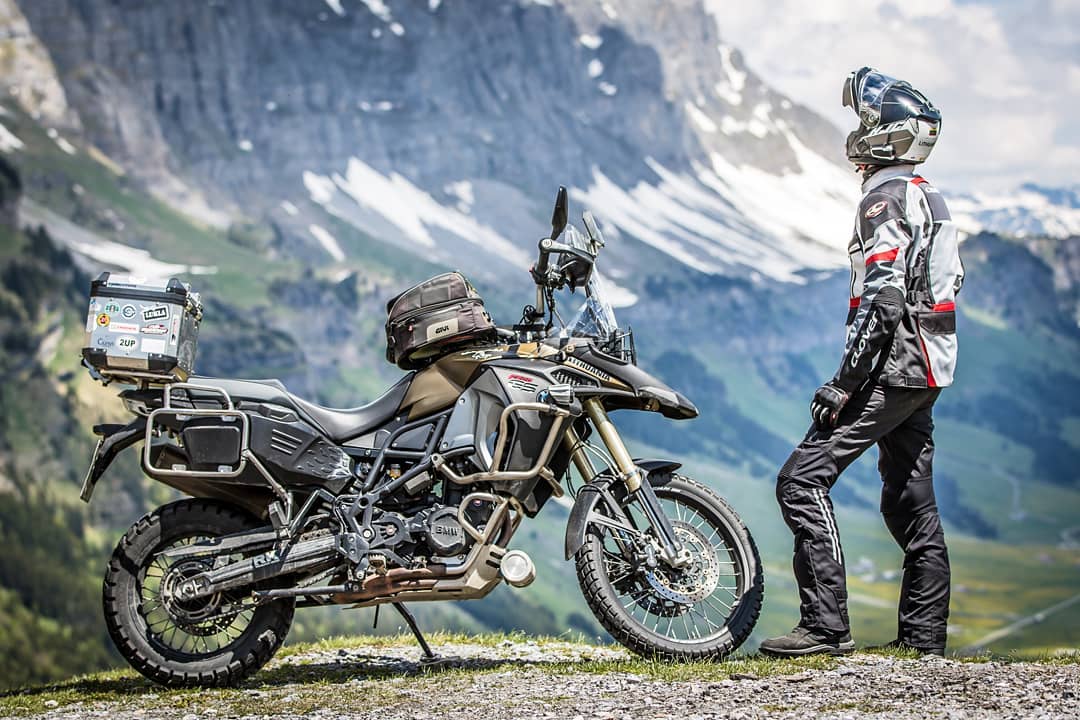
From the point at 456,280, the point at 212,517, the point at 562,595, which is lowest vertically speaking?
the point at 562,595

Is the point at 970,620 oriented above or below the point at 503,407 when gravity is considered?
below

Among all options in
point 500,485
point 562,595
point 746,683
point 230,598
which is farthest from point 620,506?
point 562,595

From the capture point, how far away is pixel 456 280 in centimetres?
789

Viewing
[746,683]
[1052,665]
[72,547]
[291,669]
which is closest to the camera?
[746,683]

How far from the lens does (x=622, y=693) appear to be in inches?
267

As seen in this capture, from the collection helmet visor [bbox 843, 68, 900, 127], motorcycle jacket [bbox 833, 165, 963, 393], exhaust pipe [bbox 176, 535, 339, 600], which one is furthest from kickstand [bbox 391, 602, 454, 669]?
helmet visor [bbox 843, 68, 900, 127]

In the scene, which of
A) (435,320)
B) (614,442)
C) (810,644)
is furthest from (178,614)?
(810,644)

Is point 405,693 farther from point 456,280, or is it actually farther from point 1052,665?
point 1052,665

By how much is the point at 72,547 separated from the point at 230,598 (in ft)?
486

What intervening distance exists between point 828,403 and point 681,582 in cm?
141

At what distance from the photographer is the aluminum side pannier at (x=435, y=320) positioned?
7719 mm

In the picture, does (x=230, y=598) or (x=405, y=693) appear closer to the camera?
(x=405, y=693)

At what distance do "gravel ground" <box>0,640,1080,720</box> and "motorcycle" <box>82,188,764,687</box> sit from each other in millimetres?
376

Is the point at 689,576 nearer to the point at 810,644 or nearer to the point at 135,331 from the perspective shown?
the point at 810,644
